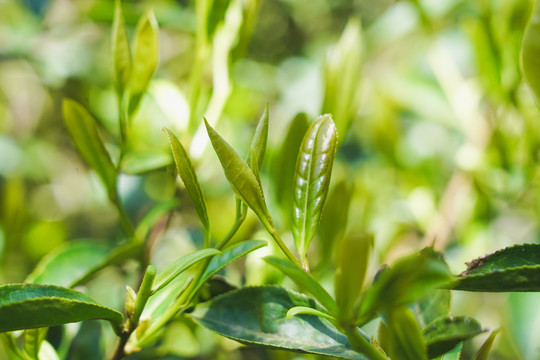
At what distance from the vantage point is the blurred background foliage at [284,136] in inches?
25.9

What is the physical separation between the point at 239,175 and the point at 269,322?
0.17 meters

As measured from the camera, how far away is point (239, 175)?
39cm

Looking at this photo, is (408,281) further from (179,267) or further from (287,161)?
(287,161)

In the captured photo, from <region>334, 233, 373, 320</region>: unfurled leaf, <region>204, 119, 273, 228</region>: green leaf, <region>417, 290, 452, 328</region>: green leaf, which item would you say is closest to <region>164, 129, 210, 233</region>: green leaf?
<region>204, 119, 273, 228</region>: green leaf

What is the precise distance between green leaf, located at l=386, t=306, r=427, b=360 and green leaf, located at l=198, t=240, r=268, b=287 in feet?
0.45

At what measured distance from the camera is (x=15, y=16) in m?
1.25

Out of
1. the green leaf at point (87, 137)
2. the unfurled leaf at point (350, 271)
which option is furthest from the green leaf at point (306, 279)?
the green leaf at point (87, 137)

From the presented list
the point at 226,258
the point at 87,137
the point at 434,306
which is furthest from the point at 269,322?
the point at 87,137

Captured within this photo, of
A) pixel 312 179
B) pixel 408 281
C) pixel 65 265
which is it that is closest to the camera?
pixel 408 281

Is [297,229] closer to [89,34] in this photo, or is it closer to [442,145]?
[442,145]

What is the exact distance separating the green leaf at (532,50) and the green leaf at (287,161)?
23 cm

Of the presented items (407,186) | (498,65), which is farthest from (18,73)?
(498,65)

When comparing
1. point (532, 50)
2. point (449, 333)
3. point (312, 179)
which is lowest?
point (449, 333)

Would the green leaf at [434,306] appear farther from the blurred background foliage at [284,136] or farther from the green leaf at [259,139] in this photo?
the green leaf at [259,139]
